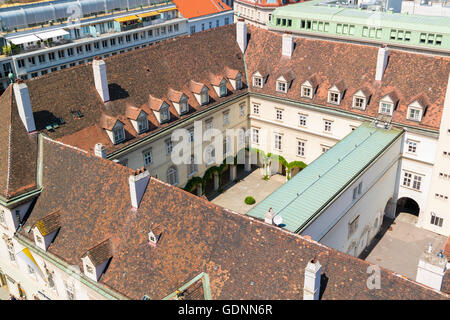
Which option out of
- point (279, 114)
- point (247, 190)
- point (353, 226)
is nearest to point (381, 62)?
point (279, 114)

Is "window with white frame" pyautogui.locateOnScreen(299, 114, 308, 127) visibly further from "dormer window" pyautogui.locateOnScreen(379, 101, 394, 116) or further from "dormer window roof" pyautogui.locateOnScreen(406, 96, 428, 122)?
"dormer window roof" pyautogui.locateOnScreen(406, 96, 428, 122)

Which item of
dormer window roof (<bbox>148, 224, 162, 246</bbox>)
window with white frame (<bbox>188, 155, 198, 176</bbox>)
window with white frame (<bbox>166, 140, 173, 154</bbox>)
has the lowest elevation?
window with white frame (<bbox>188, 155, 198, 176</bbox>)

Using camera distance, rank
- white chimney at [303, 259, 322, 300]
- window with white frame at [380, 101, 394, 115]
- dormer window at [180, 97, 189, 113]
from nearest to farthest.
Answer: white chimney at [303, 259, 322, 300] → window with white frame at [380, 101, 394, 115] → dormer window at [180, 97, 189, 113]

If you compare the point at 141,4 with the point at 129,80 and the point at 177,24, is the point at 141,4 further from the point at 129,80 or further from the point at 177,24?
the point at 129,80

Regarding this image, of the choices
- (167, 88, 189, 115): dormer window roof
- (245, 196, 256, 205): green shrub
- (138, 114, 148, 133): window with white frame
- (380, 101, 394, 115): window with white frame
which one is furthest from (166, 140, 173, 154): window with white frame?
(380, 101, 394, 115): window with white frame

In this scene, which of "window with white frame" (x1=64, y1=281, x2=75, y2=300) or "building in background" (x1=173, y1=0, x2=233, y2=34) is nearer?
"window with white frame" (x1=64, y1=281, x2=75, y2=300)

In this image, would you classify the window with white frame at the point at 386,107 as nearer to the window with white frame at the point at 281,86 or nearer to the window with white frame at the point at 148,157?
the window with white frame at the point at 281,86

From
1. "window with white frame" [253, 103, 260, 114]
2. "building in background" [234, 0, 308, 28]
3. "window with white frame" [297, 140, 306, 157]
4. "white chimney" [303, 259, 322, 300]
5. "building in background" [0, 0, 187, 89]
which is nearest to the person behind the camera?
"white chimney" [303, 259, 322, 300]

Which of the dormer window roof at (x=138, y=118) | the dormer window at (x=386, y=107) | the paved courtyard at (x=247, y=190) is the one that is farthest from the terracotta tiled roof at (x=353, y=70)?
the dormer window roof at (x=138, y=118)
